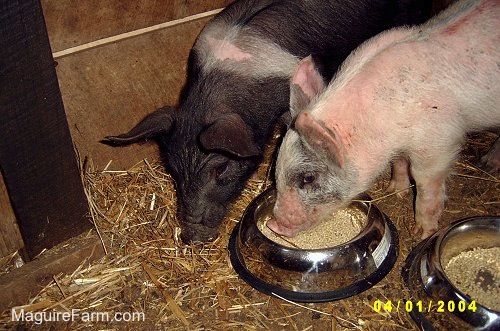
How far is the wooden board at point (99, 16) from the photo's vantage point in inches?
142

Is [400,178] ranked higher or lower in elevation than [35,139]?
lower

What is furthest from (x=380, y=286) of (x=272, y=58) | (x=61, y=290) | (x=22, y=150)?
(x=22, y=150)

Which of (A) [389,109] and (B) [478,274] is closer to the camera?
(A) [389,109]

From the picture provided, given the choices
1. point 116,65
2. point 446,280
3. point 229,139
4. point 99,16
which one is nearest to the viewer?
point 446,280

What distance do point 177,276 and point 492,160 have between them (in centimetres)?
253

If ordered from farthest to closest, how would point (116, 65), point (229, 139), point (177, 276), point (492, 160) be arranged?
point (492, 160)
point (116, 65)
point (177, 276)
point (229, 139)

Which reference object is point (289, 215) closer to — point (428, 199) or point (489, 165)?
point (428, 199)

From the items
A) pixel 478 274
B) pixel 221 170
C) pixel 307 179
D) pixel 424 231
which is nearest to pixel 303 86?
pixel 307 179

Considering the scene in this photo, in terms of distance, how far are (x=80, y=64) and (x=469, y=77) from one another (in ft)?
8.16

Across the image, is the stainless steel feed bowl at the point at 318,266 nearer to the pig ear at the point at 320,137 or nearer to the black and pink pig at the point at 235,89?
the black and pink pig at the point at 235,89

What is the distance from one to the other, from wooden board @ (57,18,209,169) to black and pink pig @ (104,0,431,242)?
33 cm

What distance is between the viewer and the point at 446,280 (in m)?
2.97

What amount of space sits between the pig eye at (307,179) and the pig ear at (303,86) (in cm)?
39
